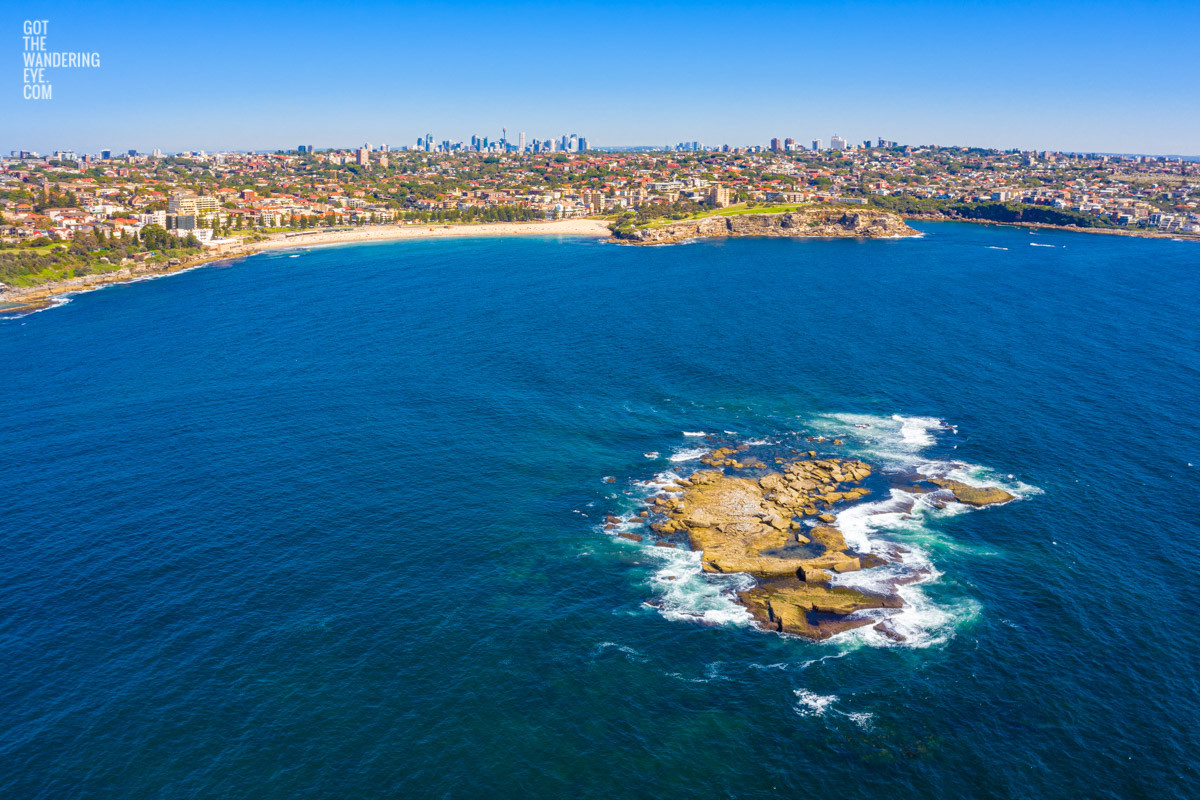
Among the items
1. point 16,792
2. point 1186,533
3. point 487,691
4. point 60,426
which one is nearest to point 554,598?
point 487,691

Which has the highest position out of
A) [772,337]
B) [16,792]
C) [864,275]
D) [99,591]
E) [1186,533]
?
[864,275]

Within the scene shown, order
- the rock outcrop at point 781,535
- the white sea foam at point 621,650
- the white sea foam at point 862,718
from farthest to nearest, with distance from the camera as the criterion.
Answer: the rock outcrop at point 781,535, the white sea foam at point 621,650, the white sea foam at point 862,718

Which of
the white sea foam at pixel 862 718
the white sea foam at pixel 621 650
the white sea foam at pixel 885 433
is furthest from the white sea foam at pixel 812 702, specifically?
the white sea foam at pixel 885 433

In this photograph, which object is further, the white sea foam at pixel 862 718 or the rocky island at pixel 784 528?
the rocky island at pixel 784 528

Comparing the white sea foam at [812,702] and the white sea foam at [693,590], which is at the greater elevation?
the white sea foam at [693,590]

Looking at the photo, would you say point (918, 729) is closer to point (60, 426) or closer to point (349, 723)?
point (349, 723)

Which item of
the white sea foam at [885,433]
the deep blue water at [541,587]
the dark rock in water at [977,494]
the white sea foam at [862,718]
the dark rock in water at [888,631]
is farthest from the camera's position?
the white sea foam at [885,433]

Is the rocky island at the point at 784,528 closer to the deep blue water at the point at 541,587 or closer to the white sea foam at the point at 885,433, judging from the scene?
the deep blue water at the point at 541,587

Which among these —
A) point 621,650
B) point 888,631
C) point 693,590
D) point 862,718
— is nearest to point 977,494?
point 888,631
